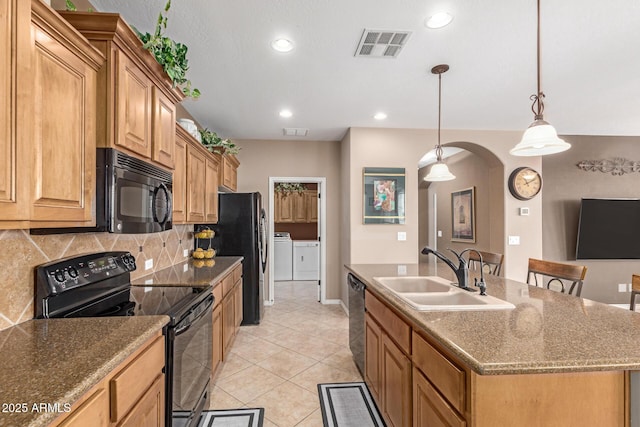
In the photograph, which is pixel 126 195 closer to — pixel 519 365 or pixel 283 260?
pixel 519 365

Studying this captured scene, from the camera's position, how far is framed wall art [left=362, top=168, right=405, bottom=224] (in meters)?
4.19

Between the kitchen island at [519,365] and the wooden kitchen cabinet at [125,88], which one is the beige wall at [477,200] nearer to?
the kitchen island at [519,365]

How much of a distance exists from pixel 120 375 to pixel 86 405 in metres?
0.16

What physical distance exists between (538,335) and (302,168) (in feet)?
13.3

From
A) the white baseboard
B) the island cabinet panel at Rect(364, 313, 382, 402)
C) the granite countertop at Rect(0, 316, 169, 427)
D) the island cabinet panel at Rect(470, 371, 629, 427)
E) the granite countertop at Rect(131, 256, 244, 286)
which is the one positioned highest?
the granite countertop at Rect(0, 316, 169, 427)

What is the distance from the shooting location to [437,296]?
1926 mm

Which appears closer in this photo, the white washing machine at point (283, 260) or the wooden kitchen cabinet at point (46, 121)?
the wooden kitchen cabinet at point (46, 121)

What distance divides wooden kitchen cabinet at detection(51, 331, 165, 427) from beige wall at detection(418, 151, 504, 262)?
14.1 ft

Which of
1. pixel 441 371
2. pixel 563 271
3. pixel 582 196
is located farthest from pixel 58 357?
pixel 582 196

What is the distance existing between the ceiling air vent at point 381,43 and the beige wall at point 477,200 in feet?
9.51

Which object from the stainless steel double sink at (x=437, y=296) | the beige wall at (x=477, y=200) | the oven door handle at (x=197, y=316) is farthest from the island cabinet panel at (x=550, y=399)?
the beige wall at (x=477, y=200)

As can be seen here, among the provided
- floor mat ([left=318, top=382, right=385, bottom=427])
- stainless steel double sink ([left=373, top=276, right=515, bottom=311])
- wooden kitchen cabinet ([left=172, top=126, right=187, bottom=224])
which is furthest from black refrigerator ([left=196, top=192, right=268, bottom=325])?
stainless steel double sink ([left=373, top=276, right=515, bottom=311])

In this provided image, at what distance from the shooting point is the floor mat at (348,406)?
2.07m

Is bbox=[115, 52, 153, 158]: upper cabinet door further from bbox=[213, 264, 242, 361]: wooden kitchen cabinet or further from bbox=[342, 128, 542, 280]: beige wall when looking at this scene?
bbox=[342, 128, 542, 280]: beige wall
